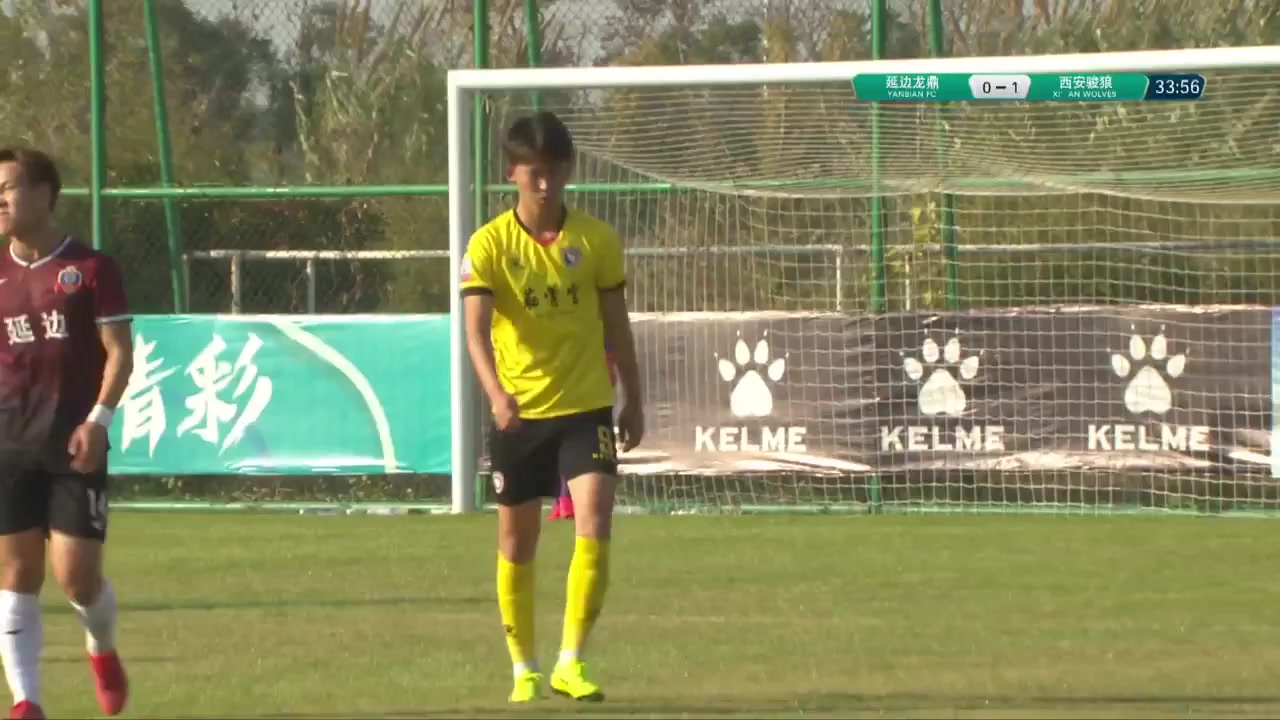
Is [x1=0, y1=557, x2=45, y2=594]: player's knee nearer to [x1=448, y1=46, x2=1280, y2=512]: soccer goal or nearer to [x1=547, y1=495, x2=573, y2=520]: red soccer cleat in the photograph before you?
[x1=547, y1=495, x2=573, y2=520]: red soccer cleat

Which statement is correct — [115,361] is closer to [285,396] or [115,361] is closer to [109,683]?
[109,683]

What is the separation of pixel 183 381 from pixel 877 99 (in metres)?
5.34

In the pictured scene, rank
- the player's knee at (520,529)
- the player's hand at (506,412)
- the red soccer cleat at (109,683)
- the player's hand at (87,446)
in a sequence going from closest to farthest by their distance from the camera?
the player's hand at (87,446), the red soccer cleat at (109,683), the player's hand at (506,412), the player's knee at (520,529)

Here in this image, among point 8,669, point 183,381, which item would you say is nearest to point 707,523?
point 183,381

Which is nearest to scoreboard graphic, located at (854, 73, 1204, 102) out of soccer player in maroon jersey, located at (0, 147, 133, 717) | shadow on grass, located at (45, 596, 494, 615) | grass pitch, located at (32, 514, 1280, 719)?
grass pitch, located at (32, 514, 1280, 719)

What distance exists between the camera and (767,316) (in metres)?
17.1

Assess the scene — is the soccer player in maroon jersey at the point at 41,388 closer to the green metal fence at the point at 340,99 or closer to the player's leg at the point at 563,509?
the player's leg at the point at 563,509

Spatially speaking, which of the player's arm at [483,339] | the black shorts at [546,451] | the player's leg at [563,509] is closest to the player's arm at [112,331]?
the player's arm at [483,339]

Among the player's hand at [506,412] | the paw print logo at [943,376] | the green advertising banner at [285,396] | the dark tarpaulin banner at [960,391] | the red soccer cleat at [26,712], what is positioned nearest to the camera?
the red soccer cleat at [26,712]

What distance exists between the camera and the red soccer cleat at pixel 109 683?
7902 millimetres

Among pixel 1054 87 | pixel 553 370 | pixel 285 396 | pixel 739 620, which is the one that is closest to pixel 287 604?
pixel 739 620

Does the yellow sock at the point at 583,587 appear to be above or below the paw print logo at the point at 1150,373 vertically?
below

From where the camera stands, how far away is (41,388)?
7473mm

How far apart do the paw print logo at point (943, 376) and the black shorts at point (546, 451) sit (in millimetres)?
8715
